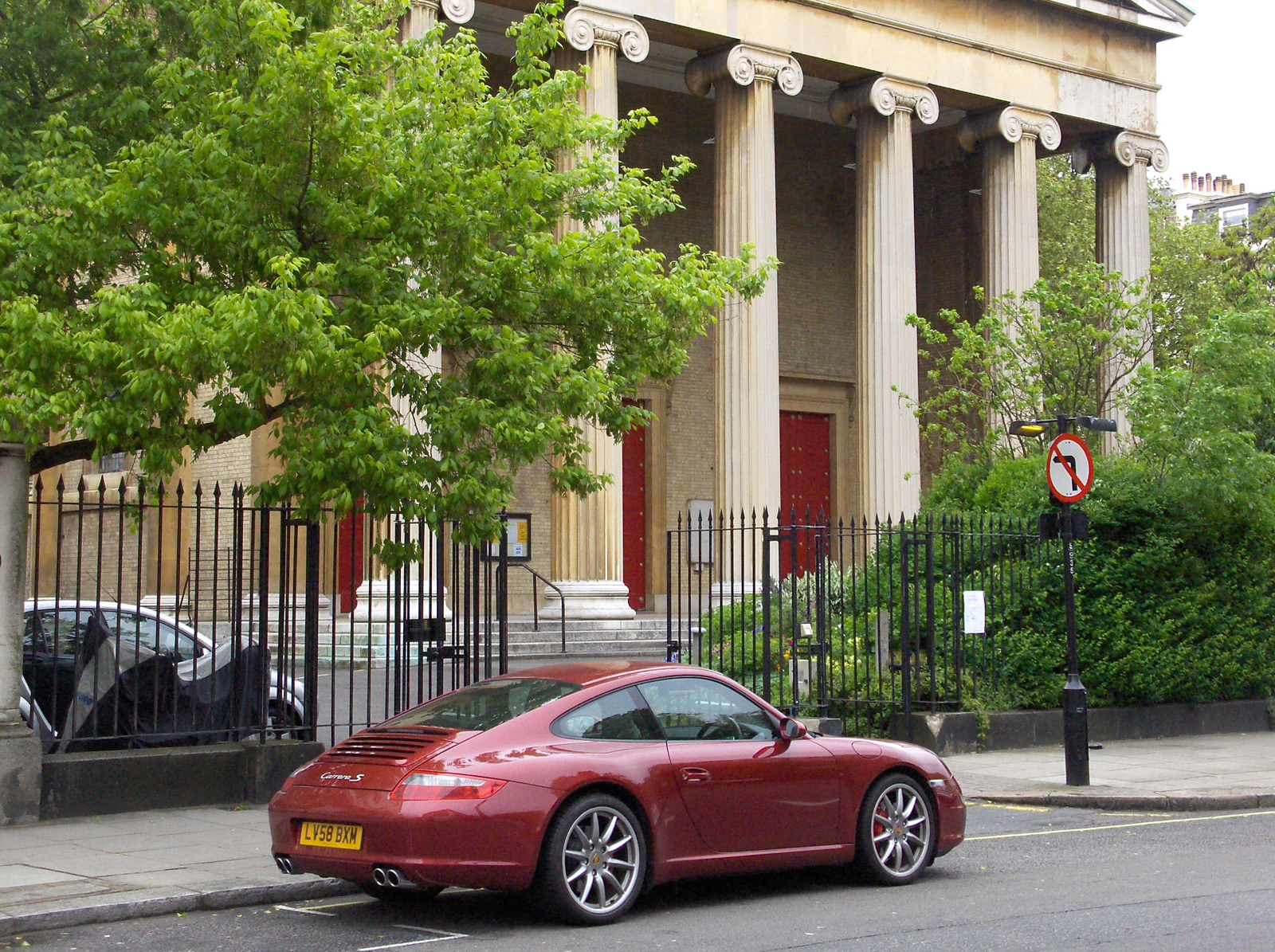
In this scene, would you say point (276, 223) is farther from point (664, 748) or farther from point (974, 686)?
point (974, 686)

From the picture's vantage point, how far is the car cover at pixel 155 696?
1171cm

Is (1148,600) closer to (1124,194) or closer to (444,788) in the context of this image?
(444,788)

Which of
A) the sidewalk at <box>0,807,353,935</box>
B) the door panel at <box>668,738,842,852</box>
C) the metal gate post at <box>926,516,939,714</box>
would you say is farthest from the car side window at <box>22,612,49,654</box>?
the metal gate post at <box>926,516,939,714</box>

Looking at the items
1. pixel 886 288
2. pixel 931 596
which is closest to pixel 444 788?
pixel 931 596

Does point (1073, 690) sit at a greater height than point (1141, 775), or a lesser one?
greater

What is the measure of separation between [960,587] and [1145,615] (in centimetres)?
254

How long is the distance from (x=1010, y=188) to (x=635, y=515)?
977cm

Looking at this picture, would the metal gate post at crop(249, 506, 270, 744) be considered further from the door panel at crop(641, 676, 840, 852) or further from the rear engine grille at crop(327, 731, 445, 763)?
the door panel at crop(641, 676, 840, 852)

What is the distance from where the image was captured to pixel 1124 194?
3106 cm

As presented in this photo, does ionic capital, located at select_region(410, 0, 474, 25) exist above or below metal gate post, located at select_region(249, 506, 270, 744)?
above

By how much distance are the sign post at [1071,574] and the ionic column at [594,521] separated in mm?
10465

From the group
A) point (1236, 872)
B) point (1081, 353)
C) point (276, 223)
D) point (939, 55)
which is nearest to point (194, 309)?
point (276, 223)

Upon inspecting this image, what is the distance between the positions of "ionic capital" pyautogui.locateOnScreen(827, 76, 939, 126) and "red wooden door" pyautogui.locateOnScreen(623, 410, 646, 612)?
755 centimetres

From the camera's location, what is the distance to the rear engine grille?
7820 mm
